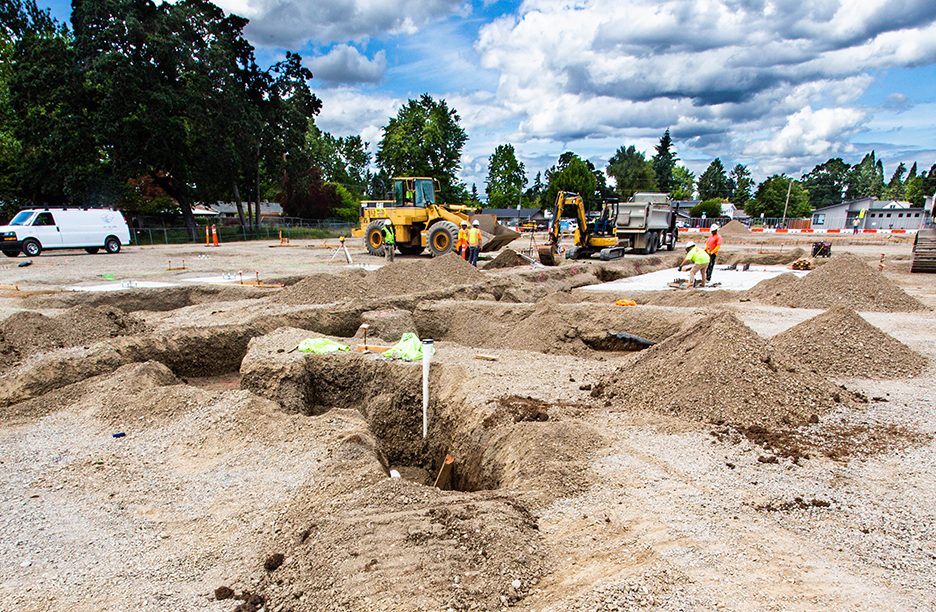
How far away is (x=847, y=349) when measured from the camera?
6910 millimetres

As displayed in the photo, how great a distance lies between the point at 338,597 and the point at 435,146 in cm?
5393

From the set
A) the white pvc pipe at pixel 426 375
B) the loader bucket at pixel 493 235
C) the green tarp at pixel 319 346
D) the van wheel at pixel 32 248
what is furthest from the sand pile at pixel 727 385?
the van wheel at pixel 32 248

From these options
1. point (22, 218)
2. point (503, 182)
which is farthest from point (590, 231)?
point (503, 182)

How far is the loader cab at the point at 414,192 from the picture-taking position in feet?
69.9

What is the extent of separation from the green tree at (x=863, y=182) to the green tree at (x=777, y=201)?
33.1 metres

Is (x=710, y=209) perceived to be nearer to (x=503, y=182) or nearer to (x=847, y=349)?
(x=503, y=182)

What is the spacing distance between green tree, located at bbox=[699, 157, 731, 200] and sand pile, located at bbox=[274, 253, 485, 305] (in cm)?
9709

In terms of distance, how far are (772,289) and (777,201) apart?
2737 inches

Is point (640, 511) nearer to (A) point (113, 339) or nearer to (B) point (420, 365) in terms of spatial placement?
(B) point (420, 365)

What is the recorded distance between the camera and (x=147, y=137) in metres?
28.6

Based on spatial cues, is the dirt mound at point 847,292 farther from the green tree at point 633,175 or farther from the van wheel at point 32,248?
the green tree at point 633,175

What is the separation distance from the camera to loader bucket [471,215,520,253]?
2373cm

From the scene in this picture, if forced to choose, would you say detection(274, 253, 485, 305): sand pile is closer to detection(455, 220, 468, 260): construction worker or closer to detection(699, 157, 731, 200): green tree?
detection(455, 220, 468, 260): construction worker

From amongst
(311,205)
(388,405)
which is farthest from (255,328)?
(311,205)
